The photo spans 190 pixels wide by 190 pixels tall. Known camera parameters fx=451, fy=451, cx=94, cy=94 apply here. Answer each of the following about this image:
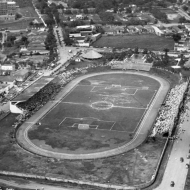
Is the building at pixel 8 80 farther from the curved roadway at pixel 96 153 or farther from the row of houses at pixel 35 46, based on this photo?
the row of houses at pixel 35 46

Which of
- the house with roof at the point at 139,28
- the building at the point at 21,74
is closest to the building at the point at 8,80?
the building at the point at 21,74

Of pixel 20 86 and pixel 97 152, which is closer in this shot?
pixel 97 152

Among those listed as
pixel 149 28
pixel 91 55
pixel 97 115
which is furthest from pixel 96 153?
pixel 149 28

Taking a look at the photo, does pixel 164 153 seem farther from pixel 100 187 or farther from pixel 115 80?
pixel 115 80

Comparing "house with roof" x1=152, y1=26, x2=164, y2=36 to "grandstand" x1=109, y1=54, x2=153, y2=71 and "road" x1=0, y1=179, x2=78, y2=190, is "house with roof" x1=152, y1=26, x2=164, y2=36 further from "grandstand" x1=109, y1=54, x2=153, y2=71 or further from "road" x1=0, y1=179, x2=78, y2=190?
"road" x1=0, y1=179, x2=78, y2=190

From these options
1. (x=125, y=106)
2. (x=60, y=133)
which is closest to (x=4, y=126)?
(x=60, y=133)

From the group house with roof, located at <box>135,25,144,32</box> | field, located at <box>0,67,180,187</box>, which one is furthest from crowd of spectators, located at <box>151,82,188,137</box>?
house with roof, located at <box>135,25,144,32</box>
